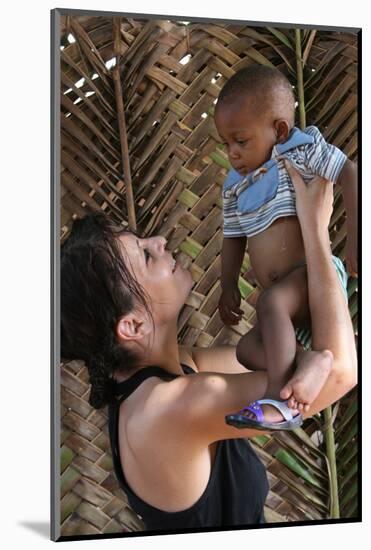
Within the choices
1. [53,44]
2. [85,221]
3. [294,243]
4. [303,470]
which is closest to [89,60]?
[53,44]

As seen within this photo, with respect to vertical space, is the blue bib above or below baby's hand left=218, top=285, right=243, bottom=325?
above

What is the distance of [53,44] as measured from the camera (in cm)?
374

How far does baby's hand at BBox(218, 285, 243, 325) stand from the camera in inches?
153

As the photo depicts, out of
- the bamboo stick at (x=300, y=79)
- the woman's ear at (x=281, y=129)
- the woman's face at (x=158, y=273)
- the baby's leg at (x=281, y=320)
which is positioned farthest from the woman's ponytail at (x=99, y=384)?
the bamboo stick at (x=300, y=79)

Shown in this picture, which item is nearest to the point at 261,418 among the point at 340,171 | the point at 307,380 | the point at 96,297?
the point at 307,380

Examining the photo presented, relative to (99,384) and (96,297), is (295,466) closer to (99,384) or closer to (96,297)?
(99,384)

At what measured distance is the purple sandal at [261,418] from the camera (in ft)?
12.3

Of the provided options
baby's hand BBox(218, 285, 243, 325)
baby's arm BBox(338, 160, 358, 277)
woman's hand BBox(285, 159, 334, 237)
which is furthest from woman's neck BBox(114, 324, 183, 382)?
baby's arm BBox(338, 160, 358, 277)

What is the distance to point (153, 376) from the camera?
3.80 metres

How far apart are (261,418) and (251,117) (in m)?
0.88

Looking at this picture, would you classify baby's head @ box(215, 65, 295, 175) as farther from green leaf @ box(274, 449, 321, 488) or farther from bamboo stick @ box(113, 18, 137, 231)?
green leaf @ box(274, 449, 321, 488)

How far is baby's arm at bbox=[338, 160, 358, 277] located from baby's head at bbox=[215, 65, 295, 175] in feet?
0.82

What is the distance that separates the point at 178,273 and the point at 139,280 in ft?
0.43

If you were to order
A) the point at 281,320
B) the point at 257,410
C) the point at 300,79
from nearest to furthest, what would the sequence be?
the point at 257,410, the point at 281,320, the point at 300,79
